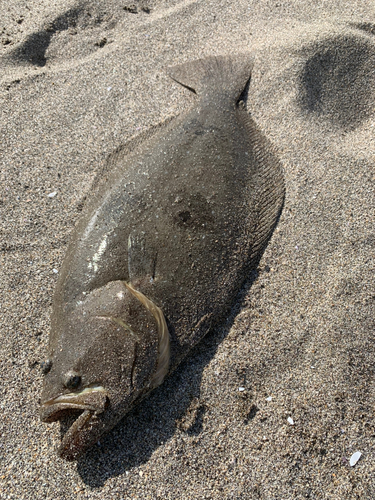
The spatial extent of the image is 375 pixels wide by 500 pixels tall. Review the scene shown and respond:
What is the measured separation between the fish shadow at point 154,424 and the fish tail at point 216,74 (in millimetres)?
2286

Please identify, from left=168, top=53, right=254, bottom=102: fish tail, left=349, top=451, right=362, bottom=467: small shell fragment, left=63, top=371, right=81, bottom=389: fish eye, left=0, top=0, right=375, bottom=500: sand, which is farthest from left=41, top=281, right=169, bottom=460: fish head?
left=168, top=53, right=254, bottom=102: fish tail

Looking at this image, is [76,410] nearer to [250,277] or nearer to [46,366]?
[46,366]

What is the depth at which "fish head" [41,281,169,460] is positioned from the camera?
7.37 feet

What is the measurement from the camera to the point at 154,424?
8.58ft

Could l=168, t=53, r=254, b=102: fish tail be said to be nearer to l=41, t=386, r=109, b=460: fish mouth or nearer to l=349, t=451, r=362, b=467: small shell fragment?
l=41, t=386, r=109, b=460: fish mouth

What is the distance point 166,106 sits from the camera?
151 inches

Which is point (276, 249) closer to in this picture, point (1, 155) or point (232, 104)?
point (232, 104)

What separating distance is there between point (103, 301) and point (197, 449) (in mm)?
1152

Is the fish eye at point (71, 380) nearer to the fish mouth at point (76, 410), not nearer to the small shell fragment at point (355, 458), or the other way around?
the fish mouth at point (76, 410)

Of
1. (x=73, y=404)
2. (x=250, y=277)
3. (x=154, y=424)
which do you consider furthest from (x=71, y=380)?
(x=250, y=277)

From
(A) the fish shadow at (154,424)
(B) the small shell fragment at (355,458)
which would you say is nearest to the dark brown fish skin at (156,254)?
(A) the fish shadow at (154,424)

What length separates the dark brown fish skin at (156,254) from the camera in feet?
7.59

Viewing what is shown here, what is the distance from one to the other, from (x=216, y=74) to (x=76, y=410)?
316 centimetres

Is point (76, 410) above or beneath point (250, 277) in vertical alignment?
above
